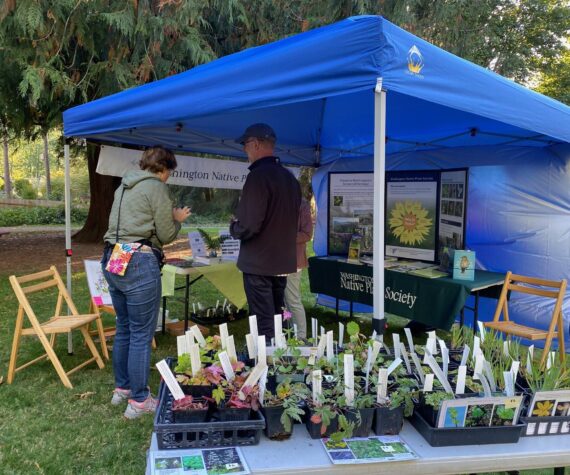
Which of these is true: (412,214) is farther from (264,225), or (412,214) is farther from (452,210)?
(264,225)

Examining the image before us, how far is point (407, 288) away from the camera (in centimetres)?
393

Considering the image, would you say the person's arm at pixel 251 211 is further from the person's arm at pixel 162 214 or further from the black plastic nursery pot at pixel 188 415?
the black plastic nursery pot at pixel 188 415

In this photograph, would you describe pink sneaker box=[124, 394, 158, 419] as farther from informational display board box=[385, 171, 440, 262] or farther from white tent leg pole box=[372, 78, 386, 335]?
informational display board box=[385, 171, 440, 262]

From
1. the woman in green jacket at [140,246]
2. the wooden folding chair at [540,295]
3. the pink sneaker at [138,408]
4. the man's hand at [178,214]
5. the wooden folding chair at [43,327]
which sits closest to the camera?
the woman in green jacket at [140,246]

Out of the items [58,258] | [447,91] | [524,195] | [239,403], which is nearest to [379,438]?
[239,403]

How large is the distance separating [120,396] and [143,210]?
124 cm

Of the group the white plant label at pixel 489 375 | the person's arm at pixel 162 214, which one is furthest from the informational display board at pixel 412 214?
the white plant label at pixel 489 375

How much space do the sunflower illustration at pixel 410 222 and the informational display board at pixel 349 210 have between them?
0.92ft

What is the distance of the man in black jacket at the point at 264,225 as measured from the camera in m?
2.76

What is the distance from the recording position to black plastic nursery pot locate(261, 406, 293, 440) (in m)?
1.55

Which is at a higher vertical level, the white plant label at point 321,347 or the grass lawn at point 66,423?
the white plant label at point 321,347

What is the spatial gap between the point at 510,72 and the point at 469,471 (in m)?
11.0

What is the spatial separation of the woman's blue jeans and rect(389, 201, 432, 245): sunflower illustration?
264 cm

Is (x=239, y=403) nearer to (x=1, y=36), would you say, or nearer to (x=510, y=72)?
A: (x=1, y=36)
